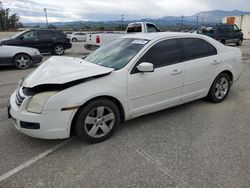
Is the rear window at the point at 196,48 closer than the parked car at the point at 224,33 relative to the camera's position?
Yes

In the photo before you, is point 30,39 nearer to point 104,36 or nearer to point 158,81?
point 104,36

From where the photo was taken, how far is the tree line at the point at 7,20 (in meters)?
59.8

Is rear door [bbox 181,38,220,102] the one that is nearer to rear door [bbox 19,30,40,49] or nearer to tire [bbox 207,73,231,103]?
tire [bbox 207,73,231,103]

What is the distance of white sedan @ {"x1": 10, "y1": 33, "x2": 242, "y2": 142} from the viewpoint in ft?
9.70

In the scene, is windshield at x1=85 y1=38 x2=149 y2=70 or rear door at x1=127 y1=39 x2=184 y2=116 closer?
rear door at x1=127 y1=39 x2=184 y2=116

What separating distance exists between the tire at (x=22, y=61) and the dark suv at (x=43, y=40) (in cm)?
321

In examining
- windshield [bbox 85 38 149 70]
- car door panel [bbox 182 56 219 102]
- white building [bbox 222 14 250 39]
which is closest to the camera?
windshield [bbox 85 38 149 70]

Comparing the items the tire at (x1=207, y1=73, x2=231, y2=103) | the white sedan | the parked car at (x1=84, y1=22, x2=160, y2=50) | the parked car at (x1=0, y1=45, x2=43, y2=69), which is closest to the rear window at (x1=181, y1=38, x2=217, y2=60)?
the white sedan

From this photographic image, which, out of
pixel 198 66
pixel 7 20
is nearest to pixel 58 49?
pixel 198 66

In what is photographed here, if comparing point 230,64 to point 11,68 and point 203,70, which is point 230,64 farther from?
point 11,68

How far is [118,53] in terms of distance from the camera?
390cm

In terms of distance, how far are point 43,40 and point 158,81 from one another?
10554 mm

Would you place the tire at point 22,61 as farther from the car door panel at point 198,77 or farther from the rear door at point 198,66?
the car door panel at point 198,77

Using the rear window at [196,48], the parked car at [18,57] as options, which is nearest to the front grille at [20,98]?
the rear window at [196,48]
